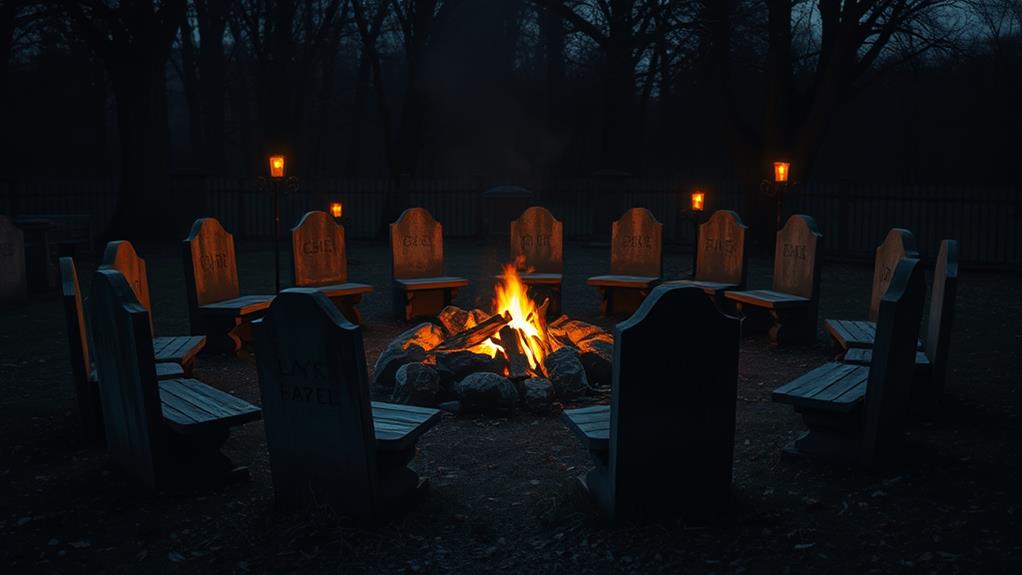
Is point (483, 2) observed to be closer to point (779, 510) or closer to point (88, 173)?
point (88, 173)

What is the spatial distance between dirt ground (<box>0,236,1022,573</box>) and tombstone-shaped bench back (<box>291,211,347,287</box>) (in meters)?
3.31

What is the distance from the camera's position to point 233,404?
526 centimetres

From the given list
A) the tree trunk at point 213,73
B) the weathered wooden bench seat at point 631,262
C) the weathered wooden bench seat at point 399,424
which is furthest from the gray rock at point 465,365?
the tree trunk at point 213,73

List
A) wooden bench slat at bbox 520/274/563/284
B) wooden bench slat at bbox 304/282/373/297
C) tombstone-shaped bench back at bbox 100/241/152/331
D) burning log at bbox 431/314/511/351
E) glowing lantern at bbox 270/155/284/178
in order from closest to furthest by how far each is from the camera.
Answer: tombstone-shaped bench back at bbox 100/241/152/331 → burning log at bbox 431/314/511/351 → wooden bench slat at bbox 304/282/373/297 → glowing lantern at bbox 270/155/284/178 → wooden bench slat at bbox 520/274/563/284

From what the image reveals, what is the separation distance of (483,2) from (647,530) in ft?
88.9

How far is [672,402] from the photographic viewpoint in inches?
171

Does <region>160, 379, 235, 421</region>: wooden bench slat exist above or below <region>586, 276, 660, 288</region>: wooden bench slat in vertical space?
above

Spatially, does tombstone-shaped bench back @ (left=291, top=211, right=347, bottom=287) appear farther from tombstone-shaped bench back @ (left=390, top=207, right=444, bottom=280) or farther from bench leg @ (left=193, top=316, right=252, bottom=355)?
bench leg @ (left=193, top=316, right=252, bottom=355)

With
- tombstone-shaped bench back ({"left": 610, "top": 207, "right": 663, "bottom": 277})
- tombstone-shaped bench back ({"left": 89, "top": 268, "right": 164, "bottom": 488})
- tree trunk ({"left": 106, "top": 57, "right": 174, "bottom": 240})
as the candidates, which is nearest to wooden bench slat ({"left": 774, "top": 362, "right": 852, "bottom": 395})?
tombstone-shaped bench back ({"left": 89, "top": 268, "right": 164, "bottom": 488})

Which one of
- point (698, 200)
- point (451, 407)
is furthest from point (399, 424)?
point (698, 200)

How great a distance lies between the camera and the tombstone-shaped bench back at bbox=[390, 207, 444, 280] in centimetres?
1093

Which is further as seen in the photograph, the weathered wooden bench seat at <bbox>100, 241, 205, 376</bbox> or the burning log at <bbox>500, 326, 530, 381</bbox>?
the burning log at <bbox>500, 326, 530, 381</bbox>

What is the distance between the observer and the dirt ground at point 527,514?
406cm

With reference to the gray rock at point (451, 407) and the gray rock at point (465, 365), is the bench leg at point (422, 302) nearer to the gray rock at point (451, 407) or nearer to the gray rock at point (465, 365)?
the gray rock at point (465, 365)
